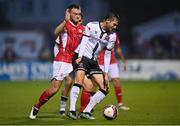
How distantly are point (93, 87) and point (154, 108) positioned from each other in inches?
114

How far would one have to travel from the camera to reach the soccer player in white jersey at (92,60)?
1462 centimetres

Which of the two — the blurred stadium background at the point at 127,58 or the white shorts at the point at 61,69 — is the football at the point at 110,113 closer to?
the blurred stadium background at the point at 127,58

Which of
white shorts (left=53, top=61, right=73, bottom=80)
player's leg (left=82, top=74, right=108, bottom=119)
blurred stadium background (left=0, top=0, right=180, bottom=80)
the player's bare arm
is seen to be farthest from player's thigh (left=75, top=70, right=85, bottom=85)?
blurred stadium background (left=0, top=0, right=180, bottom=80)

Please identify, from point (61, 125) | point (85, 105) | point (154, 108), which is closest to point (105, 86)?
point (85, 105)

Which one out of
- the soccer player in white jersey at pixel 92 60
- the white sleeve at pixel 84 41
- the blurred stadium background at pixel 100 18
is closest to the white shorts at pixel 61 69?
the soccer player in white jersey at pixel 92 60

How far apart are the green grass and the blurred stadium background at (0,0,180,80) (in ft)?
23.0

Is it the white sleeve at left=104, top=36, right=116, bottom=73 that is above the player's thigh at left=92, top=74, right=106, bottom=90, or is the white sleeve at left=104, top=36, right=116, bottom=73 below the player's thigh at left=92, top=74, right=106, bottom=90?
above

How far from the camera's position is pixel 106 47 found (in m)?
15.4

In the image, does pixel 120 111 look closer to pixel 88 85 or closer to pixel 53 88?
pixel 88 85

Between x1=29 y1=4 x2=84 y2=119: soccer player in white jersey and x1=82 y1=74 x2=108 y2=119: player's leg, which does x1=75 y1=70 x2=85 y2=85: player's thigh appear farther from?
x1=29 y1=4 x2=84 y2=119: soccer player in white jersey

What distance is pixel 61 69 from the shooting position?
14984mm

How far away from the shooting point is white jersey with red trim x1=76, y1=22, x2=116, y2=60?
14664 millimetres

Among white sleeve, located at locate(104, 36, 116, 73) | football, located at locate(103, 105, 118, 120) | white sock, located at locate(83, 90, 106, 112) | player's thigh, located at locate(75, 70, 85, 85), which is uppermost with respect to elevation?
white sleeve, located at locate(104, 36, 116, 73)

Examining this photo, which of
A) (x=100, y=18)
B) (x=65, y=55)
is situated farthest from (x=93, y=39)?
(x=100, y=18)
